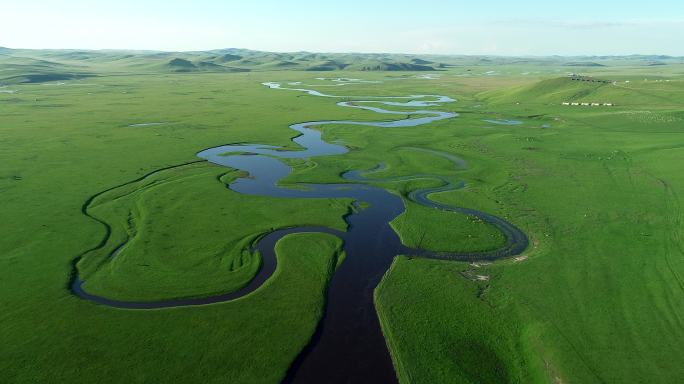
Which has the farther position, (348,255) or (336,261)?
(348,255)

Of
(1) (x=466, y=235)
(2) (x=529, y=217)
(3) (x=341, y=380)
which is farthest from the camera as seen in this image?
(2) (x=529, y=217)

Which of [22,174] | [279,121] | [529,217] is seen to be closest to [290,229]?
[529,217]

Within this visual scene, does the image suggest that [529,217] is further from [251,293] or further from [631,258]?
[251,293]
